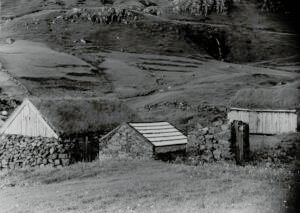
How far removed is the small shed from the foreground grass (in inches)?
234

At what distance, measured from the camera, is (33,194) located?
12438 millimetres

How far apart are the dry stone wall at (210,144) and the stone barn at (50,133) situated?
6.41 meters

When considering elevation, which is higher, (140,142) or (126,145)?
(140,142)

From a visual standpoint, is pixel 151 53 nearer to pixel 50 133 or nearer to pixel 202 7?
pixel 202 7

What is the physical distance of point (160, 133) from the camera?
19297mm

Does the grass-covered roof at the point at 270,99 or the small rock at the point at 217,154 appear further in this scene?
the grass-covered roof at the point at 270,99

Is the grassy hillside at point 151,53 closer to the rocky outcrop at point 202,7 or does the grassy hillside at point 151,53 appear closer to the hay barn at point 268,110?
the rocky outcrop at point 202,7

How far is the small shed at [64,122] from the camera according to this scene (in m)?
21.1

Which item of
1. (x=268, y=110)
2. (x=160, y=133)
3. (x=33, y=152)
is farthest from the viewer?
(x=268, y=110)

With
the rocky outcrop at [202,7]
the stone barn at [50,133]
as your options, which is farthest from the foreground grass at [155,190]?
the rocky outcrop at [202,7]

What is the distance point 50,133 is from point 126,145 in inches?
163

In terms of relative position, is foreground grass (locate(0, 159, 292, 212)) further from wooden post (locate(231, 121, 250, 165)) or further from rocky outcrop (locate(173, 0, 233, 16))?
rocky outcrop (locate(173, 0, 233, 16))

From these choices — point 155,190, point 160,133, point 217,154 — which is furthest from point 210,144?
point 155,190

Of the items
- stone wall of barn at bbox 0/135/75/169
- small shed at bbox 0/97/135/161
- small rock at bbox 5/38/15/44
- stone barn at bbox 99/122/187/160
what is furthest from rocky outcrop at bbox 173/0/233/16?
stone barn at bbox 99/122/187/160
